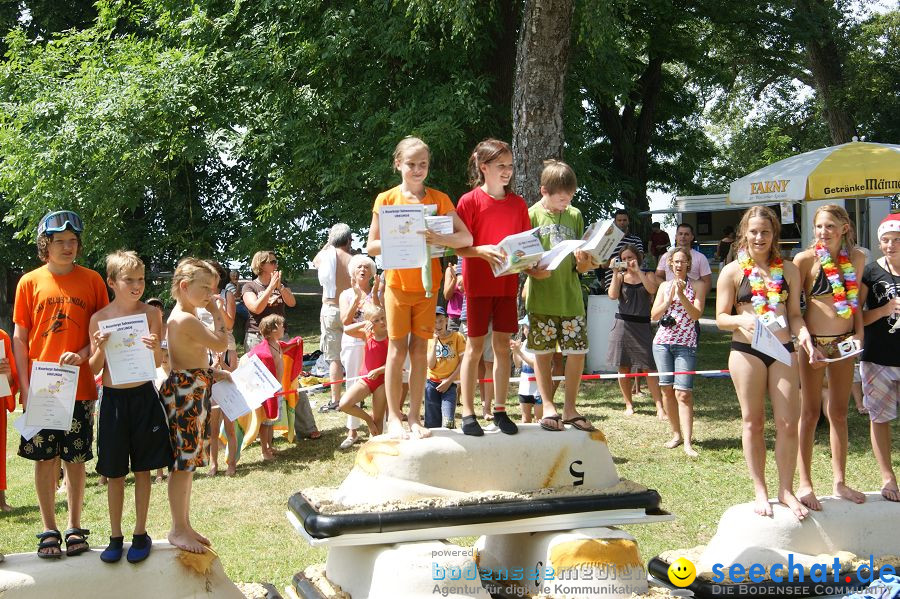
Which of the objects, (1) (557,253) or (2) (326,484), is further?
(2) (326,484)

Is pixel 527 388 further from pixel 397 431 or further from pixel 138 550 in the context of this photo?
pixel 138 550

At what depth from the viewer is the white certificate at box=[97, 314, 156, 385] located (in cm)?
478

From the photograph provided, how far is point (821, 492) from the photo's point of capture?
7074mm

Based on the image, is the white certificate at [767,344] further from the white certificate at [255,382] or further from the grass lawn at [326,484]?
the white certificate at [255,382]

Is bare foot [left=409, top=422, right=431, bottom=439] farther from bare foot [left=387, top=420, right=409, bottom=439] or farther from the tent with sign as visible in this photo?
the tent with sign

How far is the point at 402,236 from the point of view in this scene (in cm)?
513

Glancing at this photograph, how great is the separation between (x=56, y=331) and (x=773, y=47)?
19421 millimetres

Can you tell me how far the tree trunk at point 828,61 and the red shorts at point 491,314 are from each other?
15718 millimetres

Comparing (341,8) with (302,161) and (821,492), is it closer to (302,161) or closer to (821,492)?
(302,161)

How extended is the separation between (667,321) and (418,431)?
4.10m

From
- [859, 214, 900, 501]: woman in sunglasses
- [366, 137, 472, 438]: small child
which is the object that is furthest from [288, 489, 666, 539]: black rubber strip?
[859, 214, 900, 501]: woman in sunglasses

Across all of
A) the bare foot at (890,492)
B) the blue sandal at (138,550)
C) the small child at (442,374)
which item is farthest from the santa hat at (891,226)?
the blue sandal at (138,550)

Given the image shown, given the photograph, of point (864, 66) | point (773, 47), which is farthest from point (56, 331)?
point (864, 66)

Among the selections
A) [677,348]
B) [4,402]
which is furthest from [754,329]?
[4,402]
